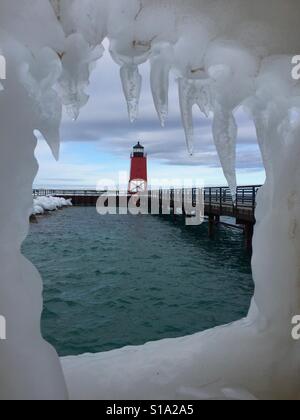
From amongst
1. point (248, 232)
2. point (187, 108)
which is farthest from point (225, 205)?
point (187, 108)

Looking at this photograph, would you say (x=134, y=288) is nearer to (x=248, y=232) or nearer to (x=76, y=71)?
(x=248, y=232)

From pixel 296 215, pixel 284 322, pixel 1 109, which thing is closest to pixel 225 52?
pixel 296 215

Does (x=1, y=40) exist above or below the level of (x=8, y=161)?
above

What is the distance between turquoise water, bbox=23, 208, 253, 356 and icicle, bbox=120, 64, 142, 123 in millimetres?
4883

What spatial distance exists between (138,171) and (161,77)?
42424 millimetres

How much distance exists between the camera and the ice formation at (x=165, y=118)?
2.04m

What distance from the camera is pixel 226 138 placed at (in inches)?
107

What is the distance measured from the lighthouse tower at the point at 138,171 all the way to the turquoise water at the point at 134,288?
24910 millimetres

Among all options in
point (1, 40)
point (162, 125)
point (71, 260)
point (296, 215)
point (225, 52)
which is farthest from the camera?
point (71, 260)

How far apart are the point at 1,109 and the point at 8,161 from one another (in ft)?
0.90

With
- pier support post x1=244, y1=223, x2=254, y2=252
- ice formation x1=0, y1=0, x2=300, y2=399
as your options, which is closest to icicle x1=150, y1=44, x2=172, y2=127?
ice formation x1=0, y1=0, x2=300, y2=399

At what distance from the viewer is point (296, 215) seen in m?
2.57

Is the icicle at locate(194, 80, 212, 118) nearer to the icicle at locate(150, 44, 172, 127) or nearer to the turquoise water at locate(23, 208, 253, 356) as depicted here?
the icicle at locate(150, 44, 172, 127)
